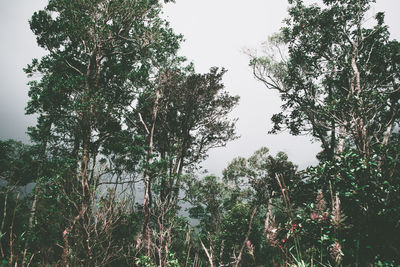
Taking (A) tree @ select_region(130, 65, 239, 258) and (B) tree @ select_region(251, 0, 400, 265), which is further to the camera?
(A) tree @ select_region(130, 65, 239, 258)

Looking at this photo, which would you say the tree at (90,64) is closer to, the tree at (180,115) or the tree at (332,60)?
the tree at (180,115)

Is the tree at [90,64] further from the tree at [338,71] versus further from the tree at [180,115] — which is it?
the tree at [338,71]

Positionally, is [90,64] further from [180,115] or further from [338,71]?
[338,71]

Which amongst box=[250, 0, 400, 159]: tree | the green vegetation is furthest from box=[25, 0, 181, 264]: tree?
box=[250, 0, 400, 159]: tree

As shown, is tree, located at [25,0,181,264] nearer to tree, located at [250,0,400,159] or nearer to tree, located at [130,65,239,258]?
tree, located at [130,65,239,258]

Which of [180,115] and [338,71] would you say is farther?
[180,115]

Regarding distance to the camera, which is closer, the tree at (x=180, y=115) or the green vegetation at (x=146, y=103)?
the green vegetation at (x=146, y=103)

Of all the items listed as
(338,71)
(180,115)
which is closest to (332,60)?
(338,71)

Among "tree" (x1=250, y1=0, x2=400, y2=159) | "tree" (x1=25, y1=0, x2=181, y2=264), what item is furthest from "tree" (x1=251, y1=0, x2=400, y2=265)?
"tree" (x1=25, y1=0, x2=181, y2=264)

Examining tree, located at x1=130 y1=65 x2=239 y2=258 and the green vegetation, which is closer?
the green vegetation

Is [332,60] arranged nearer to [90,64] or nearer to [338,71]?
[338,71]

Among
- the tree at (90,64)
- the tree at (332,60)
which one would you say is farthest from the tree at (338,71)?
the tree at (90,64)

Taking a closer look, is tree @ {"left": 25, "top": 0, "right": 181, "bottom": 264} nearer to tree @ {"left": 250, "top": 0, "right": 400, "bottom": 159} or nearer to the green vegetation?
the green vegetation

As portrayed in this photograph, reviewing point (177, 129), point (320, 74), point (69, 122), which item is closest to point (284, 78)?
point (320, 74)
